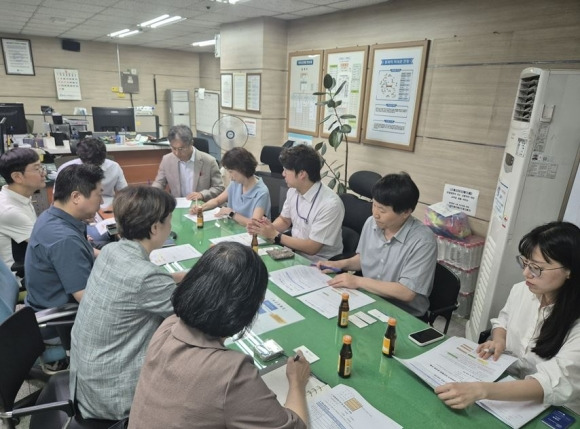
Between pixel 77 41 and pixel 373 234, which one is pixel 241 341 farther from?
pixel 77 41

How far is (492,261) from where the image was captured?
242 centimetres

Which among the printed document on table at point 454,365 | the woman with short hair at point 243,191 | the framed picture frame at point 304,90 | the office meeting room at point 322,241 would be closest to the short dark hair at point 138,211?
the office meeting room at point 322,241

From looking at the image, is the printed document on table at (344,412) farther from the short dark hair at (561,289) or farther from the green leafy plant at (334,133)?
the green leafy plant at (334,133)

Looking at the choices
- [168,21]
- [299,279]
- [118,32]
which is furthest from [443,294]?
[118,32]

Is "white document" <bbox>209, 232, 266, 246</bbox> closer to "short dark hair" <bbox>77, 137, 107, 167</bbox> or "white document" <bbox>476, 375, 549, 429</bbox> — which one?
"short dark hair" <bbox>77, 137, 107, 167</bbox>

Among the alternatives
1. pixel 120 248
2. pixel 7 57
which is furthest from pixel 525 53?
pixel 7 57

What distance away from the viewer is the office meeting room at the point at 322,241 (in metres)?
1.10

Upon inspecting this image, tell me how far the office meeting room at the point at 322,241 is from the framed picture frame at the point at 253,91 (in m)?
0.03

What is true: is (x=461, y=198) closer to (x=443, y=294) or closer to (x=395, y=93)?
(x=395, y=93)

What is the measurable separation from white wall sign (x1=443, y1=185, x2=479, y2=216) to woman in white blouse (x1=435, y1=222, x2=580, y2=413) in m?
1.58

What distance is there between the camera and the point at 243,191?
296cm

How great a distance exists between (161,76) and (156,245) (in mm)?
8149

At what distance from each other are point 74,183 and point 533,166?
258cm

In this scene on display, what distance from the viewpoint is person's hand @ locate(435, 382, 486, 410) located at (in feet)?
3.65
